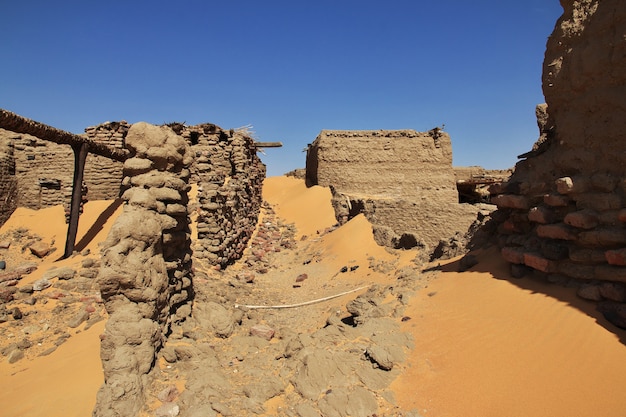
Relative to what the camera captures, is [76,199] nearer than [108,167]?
Yes

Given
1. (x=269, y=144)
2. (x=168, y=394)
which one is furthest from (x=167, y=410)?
(x=269, y=144)

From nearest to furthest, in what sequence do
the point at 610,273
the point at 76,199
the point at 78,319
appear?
1. the point at 610,273
2. the point at 78,319
3. the point at 76,199

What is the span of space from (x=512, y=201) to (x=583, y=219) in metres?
1.14

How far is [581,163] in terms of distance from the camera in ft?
12.9

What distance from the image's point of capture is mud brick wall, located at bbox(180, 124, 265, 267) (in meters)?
7.76

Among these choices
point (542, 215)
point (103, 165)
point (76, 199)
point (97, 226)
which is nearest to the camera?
point (542, 215)

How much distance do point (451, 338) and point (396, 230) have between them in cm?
740

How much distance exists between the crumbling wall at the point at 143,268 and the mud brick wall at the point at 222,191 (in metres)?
2.78

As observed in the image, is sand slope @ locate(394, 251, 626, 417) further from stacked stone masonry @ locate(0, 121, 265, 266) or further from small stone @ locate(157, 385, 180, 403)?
stacked stone masonry @ locate(0, 121, 265, 266)

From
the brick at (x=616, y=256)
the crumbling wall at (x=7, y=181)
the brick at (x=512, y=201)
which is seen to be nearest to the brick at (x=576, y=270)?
the brick at (x=616, y=256)

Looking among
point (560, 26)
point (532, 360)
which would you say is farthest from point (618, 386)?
point (560, 26)

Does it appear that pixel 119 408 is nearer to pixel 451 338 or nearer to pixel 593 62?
pixel 451 338

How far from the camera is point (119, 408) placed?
2705 mm

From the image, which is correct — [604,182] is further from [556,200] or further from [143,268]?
[143,268]
